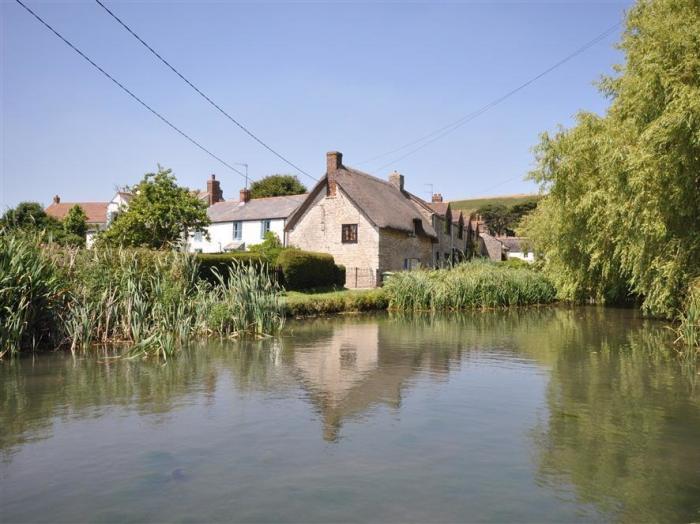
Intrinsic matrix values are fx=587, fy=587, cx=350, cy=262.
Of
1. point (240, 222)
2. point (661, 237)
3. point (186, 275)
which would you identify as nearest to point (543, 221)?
point (661, 237)

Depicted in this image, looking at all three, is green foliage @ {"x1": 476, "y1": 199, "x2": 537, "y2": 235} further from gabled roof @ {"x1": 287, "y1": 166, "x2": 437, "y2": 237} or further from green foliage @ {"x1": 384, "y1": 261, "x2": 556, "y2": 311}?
green foliage @ {"x1": 384, "y1": 261, "x2": 556, "y2": 311}

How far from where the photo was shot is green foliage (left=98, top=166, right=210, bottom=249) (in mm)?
32844

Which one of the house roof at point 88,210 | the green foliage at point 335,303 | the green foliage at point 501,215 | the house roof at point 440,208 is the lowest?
the green foliage at point 335,303

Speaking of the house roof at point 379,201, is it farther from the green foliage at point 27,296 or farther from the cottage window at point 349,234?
the green foliage at point 27,296

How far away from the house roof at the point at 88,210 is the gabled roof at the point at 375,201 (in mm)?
34922

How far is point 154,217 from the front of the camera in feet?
108

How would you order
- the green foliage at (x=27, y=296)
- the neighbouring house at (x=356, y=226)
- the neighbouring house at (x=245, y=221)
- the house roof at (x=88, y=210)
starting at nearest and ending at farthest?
the green foliage at (x=27, y=296) → the neighbouring house at (x=356, y=226) → the neighbouring house at (x=245, y=221) → the house roof at (x=88, y=210)

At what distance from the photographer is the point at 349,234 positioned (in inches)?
1495

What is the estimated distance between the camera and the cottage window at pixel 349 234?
124ft

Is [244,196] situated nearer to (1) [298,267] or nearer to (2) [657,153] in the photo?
(1) [298,267]

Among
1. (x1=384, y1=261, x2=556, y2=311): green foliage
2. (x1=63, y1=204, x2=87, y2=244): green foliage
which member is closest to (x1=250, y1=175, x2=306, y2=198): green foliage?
(x1=63, y1=204, x2=87, y2=244): green foliage

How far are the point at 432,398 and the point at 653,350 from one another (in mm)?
8155

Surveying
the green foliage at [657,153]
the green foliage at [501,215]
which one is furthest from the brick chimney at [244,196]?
the green foliage at [501,215]

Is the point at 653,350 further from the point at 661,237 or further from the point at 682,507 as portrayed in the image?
the point at 682,507
